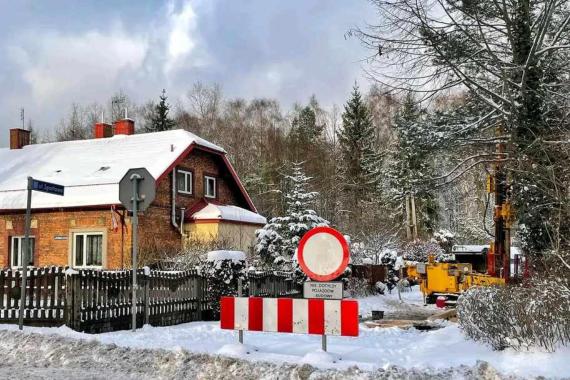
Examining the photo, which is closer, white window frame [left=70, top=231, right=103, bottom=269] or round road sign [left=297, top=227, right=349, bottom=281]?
round road sign [left=297, top=227, right=349, bottom=281]

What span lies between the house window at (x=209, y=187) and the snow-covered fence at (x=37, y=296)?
57.8 feet

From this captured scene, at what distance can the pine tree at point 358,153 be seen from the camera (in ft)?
174

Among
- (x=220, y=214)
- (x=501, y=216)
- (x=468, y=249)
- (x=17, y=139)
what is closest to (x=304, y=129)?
(x=468, y=249)

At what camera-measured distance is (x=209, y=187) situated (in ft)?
97.8

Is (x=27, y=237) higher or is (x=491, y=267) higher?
(x=27, y=237)

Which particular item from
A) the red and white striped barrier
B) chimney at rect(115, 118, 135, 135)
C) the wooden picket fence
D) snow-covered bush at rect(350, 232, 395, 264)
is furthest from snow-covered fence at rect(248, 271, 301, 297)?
chimney at rect(115, 118, 135, 135)

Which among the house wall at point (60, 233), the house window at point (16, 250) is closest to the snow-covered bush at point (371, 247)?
the house wall at point (60, 233)

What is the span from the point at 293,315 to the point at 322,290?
494 mm

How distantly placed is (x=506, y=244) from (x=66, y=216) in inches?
660

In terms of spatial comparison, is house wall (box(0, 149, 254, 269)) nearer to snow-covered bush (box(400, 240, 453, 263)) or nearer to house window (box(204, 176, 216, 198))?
house window (box(204, 176, 216, 198))

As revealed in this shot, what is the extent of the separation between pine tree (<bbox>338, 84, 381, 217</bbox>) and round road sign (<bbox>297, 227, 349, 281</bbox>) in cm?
4427

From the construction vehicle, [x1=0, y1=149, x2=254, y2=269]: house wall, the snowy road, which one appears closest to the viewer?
the snowy road

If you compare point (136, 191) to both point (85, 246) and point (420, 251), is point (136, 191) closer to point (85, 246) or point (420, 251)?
point (85, 246)

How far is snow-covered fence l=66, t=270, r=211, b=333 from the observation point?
1116cm
